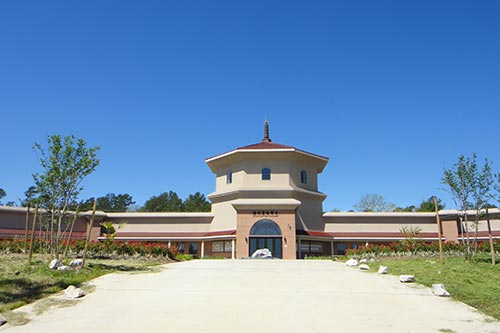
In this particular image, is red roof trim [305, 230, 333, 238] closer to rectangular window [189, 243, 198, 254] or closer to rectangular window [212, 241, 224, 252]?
rectangular window [212, 241, 224, 252]

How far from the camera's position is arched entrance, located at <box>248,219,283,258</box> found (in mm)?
29188

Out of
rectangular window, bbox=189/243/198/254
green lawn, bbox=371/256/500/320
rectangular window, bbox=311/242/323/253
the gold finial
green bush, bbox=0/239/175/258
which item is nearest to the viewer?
green lawn, bbox=371/256/500/320

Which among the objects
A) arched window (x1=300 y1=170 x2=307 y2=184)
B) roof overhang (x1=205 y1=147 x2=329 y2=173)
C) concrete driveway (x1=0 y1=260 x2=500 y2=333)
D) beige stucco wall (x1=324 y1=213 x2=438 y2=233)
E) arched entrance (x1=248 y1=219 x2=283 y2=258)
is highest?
roof overhang (x1=205 y1=147 x2=329 y2=173)

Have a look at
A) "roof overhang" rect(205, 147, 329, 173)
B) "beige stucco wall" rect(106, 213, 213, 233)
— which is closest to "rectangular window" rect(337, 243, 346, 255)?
"roof overhang" rect(205, 147, 329, 173)

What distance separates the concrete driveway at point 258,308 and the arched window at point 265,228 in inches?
609

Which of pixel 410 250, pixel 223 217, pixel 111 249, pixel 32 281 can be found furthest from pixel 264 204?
pixel 32 281

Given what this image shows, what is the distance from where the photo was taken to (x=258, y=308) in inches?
372

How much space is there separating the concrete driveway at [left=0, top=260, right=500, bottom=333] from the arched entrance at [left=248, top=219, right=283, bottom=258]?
606 inches

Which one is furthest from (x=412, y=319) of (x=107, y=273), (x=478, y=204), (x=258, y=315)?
(x=478, y=204)

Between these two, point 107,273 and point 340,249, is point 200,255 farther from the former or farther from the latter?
point 107,273

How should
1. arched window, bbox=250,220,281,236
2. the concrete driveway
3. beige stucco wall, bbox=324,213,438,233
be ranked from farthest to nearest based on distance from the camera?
beige stucco wall, bbox=324,213,438,233 < arched window, bbox=250,220,281,236 < the concrete driveway

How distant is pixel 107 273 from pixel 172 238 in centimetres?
1950

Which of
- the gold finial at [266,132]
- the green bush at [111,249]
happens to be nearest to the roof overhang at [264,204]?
the green bush at [111,249]

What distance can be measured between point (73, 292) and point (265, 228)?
64.7ft
